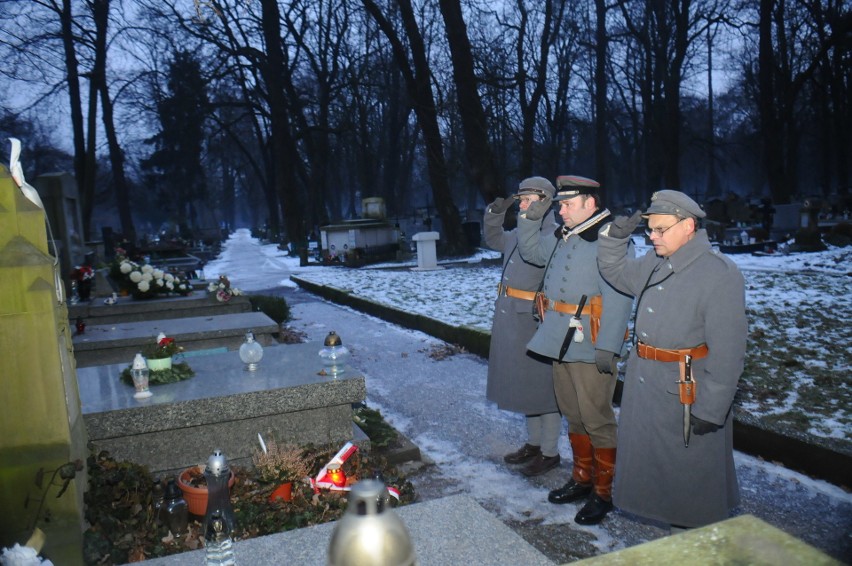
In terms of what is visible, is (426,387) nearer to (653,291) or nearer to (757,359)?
(757,359)

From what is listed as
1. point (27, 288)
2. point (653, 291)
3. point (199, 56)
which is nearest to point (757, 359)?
point (653, 291)

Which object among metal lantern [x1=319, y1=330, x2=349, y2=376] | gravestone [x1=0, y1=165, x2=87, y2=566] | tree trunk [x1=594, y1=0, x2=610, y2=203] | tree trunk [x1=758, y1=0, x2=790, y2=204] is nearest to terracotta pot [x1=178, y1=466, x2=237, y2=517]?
gravestone [x1=0, y1=165, x2=87, y2=566]

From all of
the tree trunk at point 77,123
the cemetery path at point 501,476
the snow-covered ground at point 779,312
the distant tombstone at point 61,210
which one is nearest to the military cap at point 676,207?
the cemetery path at point 501,476

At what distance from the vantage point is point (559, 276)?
4574 millimetres

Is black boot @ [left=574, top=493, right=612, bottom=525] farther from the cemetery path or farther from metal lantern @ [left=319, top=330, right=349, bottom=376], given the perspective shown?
metal lantern @ [left=319, top=330, right=349, bottom=376]

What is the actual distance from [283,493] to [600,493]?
196cm

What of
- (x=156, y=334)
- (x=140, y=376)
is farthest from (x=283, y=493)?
(x=156, y=334)

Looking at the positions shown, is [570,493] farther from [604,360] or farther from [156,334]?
[156,334]

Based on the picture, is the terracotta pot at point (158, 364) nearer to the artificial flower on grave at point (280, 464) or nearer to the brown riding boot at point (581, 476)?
the artificial flower on grave at point (280, 464)

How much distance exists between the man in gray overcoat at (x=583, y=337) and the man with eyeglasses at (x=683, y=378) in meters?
0.59

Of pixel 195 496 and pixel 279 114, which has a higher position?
pixel 279 114

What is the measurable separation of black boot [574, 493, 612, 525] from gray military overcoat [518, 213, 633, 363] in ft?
2.85

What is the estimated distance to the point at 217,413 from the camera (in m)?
4.61

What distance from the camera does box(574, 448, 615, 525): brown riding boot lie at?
419cm
